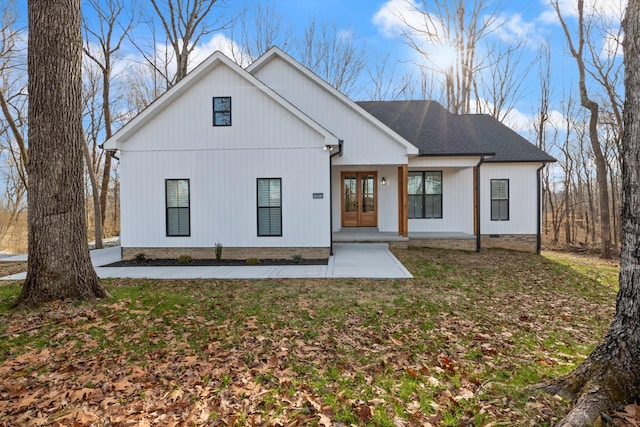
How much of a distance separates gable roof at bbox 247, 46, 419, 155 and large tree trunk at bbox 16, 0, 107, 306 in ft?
24.9

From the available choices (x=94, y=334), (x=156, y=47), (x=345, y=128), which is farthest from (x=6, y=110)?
(x=94, y=334)

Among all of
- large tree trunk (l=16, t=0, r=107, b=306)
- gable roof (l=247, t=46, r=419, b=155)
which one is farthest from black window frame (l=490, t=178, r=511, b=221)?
large tree trunk (l=16, t=0, r=107, b=306)

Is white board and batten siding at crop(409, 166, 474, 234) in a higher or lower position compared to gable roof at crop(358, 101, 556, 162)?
lower

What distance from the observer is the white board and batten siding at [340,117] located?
11906 millimetres

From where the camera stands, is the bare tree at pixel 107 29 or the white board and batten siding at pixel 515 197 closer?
the white board and batten siding at pixel 515 197

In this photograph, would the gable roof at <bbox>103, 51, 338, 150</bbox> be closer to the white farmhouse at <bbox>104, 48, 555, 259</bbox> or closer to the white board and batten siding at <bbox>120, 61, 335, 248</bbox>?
the white farmhouse at <bbox>104, 48, 555, 259</bbox>

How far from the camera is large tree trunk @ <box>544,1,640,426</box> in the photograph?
2629mm

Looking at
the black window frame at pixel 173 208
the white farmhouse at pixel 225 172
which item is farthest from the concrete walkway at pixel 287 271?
the black window frame at pixel 173 208

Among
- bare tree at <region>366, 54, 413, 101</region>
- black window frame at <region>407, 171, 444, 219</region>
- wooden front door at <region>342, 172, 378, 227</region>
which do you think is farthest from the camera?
bare tree at <region>366, 54, 413, 101</region>

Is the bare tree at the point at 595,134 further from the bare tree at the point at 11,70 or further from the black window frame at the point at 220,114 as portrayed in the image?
the bare tree at the point at 11,70

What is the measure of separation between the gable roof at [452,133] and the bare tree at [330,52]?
6870 millimetres

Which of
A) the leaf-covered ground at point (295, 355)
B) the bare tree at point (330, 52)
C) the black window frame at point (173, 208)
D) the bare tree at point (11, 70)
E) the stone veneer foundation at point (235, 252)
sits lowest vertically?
the leaf-covered ground at point (295, 355)

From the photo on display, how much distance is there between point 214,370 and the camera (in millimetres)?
3572

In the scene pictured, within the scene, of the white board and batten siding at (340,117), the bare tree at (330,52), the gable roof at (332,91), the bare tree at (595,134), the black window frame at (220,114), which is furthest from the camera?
the bare tree at (330,52)
